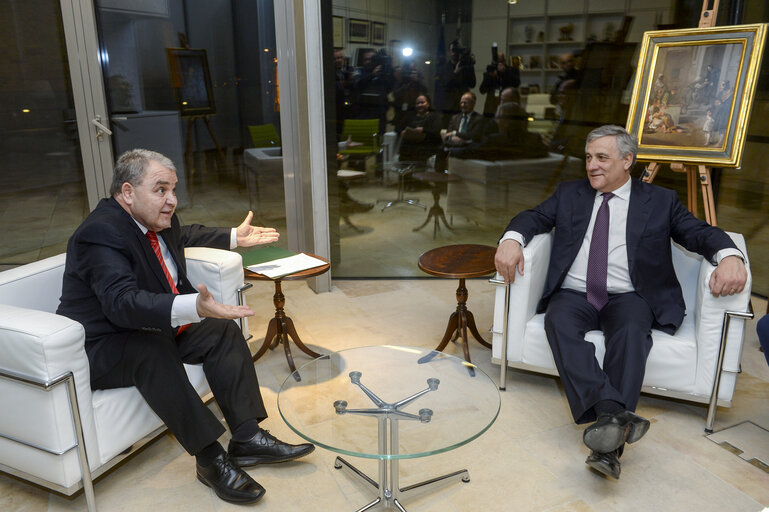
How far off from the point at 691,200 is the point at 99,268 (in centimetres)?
305

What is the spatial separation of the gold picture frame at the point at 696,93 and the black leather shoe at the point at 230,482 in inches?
104

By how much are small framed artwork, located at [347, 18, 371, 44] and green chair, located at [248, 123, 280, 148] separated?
0.84 m

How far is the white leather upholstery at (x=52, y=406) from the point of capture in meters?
1.98

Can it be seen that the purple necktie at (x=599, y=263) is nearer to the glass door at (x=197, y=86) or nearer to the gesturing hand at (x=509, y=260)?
the gesturing hand at (x=509, y=260)

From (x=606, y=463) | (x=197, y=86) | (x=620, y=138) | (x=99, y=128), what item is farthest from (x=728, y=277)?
(x=99, y=128)

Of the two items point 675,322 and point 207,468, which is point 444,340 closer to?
point 675,322

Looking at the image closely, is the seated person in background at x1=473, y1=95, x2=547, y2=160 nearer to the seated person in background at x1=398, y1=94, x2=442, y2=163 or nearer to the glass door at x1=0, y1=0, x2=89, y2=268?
the seated person in background at x1=398, y1=94, x2=442, y2=163

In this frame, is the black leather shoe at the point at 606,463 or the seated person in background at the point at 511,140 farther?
the seated person in background at the point at 511,140

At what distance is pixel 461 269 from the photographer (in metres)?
3.13

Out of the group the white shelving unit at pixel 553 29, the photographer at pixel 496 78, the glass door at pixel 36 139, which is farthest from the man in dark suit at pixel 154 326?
the white shelving unit at pixel 553 29

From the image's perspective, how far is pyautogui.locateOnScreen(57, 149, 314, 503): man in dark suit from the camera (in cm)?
212

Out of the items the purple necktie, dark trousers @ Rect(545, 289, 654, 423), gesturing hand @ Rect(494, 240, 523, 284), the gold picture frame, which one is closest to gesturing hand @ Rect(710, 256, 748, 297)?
dark trousers @ Rect(545, 289, 654, 423)

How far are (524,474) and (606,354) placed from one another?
61 cm

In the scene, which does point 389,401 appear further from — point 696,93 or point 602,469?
A: point 696,93
